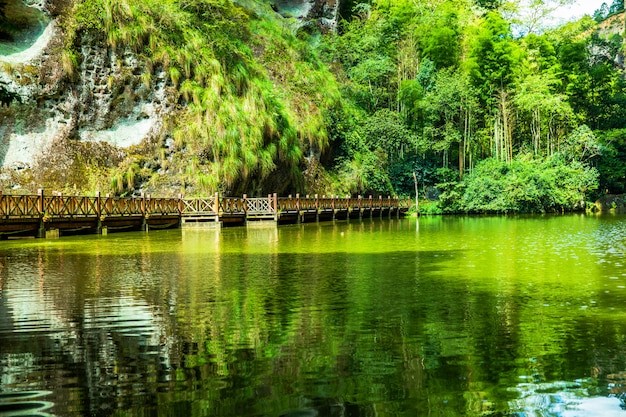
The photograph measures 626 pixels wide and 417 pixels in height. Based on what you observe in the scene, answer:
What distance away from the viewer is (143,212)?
1068 inches

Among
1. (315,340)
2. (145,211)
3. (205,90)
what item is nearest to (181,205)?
(145,211)

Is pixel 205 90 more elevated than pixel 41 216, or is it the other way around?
pixel 205 90

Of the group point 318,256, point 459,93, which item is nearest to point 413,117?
point 459,93

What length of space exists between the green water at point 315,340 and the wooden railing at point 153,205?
Result: 10.4 meters

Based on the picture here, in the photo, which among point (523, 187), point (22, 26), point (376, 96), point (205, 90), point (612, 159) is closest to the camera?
point (22, 26)

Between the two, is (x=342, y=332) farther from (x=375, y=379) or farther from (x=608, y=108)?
(x=608, y=108)

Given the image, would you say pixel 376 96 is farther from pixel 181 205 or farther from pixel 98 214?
pixel 98 214

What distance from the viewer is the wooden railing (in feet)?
71.3

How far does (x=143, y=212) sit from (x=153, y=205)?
3.22 feet

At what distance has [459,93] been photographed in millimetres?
51875

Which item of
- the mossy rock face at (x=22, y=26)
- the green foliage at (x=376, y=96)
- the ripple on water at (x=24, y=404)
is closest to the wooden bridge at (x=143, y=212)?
the green foliage at (x=376, y=96)

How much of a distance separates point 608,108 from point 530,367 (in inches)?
2370

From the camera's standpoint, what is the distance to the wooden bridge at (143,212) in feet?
71.1

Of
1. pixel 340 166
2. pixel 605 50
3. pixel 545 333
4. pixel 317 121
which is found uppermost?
pixel 605 50
